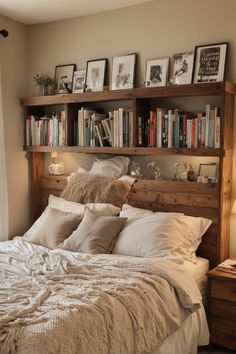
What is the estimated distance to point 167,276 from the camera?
263 centimetres

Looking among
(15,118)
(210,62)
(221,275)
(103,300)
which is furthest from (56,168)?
(103,300)

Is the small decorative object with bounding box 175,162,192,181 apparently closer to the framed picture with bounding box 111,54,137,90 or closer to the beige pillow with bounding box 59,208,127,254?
the beige pillow with bounding box 59,208,127,254

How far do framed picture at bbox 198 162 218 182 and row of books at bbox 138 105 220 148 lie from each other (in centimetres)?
20

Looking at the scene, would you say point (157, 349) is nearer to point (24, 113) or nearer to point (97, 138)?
point (97, 138)

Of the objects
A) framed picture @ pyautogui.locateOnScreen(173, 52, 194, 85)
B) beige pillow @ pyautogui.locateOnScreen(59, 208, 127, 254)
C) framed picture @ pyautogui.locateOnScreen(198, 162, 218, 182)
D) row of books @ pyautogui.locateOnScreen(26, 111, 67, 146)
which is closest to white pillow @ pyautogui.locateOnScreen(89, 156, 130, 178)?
row of books @ pyautogui.locateOnScreen(26, 111, 67, 146)

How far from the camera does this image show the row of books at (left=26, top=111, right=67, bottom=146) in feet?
12.8

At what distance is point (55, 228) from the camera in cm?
336

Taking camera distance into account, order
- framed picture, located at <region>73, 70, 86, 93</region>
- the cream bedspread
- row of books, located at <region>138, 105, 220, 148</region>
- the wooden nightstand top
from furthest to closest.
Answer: framed picture, located at <region>73, 70, 86, 93</region>, row of books, located at <region>138, 105, 220, 148</region>, the wooden nightstand top, the cream bedspread

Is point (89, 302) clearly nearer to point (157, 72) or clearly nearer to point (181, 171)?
point (181, 171)

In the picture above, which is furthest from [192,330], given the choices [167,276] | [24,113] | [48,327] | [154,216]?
[24,113]

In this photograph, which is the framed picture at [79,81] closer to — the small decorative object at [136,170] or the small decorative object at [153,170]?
the small decorative object at [136,170]

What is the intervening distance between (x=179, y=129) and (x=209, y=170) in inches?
15.5

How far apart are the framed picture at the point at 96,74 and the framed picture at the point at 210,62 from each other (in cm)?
88

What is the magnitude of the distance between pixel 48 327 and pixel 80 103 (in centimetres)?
A: 239
